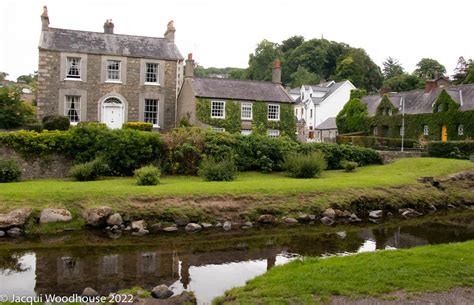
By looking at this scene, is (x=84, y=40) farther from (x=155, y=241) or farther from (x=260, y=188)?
(x=155, y=241)

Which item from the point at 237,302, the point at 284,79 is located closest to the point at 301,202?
the point at 237,302

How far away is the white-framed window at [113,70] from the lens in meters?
36.2

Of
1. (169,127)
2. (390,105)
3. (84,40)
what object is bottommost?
(169,127)

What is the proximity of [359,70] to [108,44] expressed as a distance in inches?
2462

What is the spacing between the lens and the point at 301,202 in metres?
20.3

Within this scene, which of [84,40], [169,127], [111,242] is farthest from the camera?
[169,127]

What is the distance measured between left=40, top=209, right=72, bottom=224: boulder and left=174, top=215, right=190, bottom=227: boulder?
4.05 meters

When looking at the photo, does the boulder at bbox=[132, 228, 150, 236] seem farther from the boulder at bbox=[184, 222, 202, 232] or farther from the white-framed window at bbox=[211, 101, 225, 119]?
the white-framed window at bbox=[211, 101, 225, 119]

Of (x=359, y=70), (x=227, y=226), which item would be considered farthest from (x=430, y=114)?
(x=359, y=70)

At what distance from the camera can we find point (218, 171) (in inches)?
956

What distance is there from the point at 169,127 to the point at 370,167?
17.2 m

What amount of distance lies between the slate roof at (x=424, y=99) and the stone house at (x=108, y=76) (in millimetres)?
28164

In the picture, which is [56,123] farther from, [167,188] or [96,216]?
[96,216]

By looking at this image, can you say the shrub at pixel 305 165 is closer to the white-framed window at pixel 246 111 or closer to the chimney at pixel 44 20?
the white-framed window at pixel 246 111
